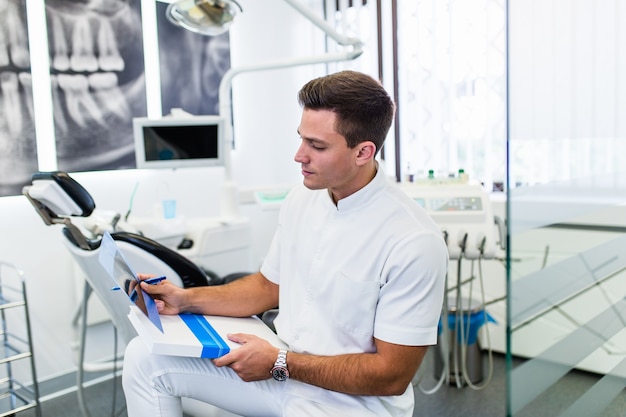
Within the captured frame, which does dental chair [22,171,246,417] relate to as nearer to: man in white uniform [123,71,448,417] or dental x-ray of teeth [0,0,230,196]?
man in white uniform [123,71,448,417]

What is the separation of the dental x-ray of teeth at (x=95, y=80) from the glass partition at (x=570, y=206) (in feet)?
6.93

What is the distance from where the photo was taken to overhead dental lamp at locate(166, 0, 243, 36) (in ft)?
7.52

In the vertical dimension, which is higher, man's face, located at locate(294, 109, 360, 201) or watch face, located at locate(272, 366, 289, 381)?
man's face, located at locate(294, 109, 360, 201)

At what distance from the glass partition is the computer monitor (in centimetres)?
179

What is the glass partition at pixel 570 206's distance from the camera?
0.95 m

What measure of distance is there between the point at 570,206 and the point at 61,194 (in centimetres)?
130

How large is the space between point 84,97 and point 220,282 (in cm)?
126

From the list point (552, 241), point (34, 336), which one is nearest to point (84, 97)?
point (34, 336)

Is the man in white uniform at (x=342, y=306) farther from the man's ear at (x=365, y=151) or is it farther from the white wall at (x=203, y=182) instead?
the white wall at (x=203, y=182)

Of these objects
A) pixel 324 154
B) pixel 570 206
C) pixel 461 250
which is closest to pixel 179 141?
pixel 461 250

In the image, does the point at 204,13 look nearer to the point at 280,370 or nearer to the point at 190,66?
Answer: the point at 190,66

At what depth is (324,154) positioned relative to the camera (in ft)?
4.13

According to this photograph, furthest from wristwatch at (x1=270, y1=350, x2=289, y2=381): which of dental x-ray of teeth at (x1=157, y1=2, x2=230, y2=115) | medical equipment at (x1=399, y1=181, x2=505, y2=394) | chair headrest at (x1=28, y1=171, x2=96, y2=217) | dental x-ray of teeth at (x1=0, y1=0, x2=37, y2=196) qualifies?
dental x-ray of teeth at (x1=157, y1=2, x2=230, y2=115)

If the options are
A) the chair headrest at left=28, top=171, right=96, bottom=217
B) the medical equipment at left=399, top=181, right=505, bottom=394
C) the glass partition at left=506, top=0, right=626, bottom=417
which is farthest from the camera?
the medical equipment at left=399, top=181, right=505, bottom=394
